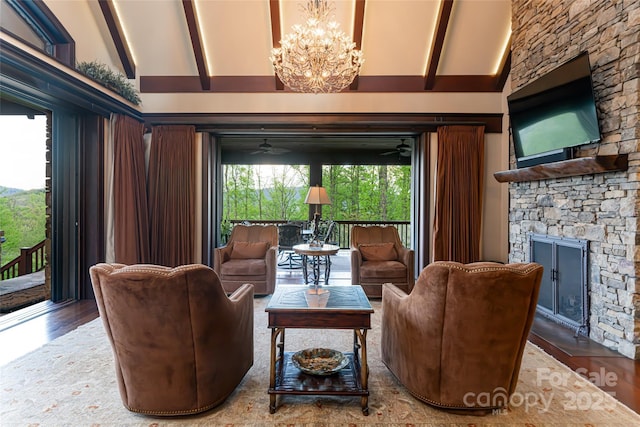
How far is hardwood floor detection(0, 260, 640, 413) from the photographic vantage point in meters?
2.41

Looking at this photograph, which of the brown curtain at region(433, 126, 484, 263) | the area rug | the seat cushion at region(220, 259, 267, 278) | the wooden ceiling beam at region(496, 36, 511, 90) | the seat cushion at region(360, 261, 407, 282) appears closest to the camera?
the area rug

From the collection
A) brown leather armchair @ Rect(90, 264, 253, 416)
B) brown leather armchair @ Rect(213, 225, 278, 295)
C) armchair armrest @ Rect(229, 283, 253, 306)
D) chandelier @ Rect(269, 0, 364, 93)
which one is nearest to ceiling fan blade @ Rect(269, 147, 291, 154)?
brown leather armchair @ Rect(213, 225, 278, 295)

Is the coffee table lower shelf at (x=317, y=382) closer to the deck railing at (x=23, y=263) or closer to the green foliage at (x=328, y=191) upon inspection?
the deck railing at (x=23, y=263)

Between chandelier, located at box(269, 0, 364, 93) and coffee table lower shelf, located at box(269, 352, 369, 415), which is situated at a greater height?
chandelier, located at box(269, 0, 364, 93)

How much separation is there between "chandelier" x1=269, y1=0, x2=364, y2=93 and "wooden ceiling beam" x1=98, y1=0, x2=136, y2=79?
2.68 metres

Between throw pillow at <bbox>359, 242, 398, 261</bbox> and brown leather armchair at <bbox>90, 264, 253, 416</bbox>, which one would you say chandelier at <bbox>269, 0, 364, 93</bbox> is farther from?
brown leather armchair at <bbox>90, 264, 253, 416</bbox>

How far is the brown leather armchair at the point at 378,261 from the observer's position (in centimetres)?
430

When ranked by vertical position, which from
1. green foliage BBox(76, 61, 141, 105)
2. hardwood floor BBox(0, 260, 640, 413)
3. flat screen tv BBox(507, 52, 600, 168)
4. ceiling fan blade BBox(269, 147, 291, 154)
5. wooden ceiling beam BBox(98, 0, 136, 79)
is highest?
→ wooden ceiling beam BBox(98, 0, 136, 79)

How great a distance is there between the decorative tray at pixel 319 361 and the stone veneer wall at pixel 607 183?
8.30 ft

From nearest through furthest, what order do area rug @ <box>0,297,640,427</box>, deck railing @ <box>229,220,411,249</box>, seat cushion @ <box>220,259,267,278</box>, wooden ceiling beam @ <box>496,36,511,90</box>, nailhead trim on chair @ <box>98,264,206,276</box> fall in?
nailhead trim on chair @ <box>98,264,206,276</box>, area rug @ <box>0,297,640,427</box>, seat cushion @ <box>220,259,267,278</box>, wooden ceiling beam @ <box>496,36,511,90</box>, deck railing @ <box>229,220,411,249</box>

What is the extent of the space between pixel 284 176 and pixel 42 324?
20.7ft

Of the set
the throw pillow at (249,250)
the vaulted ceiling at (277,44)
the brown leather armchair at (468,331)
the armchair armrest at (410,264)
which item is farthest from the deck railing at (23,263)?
the brown leather armchair at (468,331)

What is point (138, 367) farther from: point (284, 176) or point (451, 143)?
point (284, 176)

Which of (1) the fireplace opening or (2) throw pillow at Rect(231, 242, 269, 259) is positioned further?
(2) throw pillow at Rect(231, 242, 269, 259)
